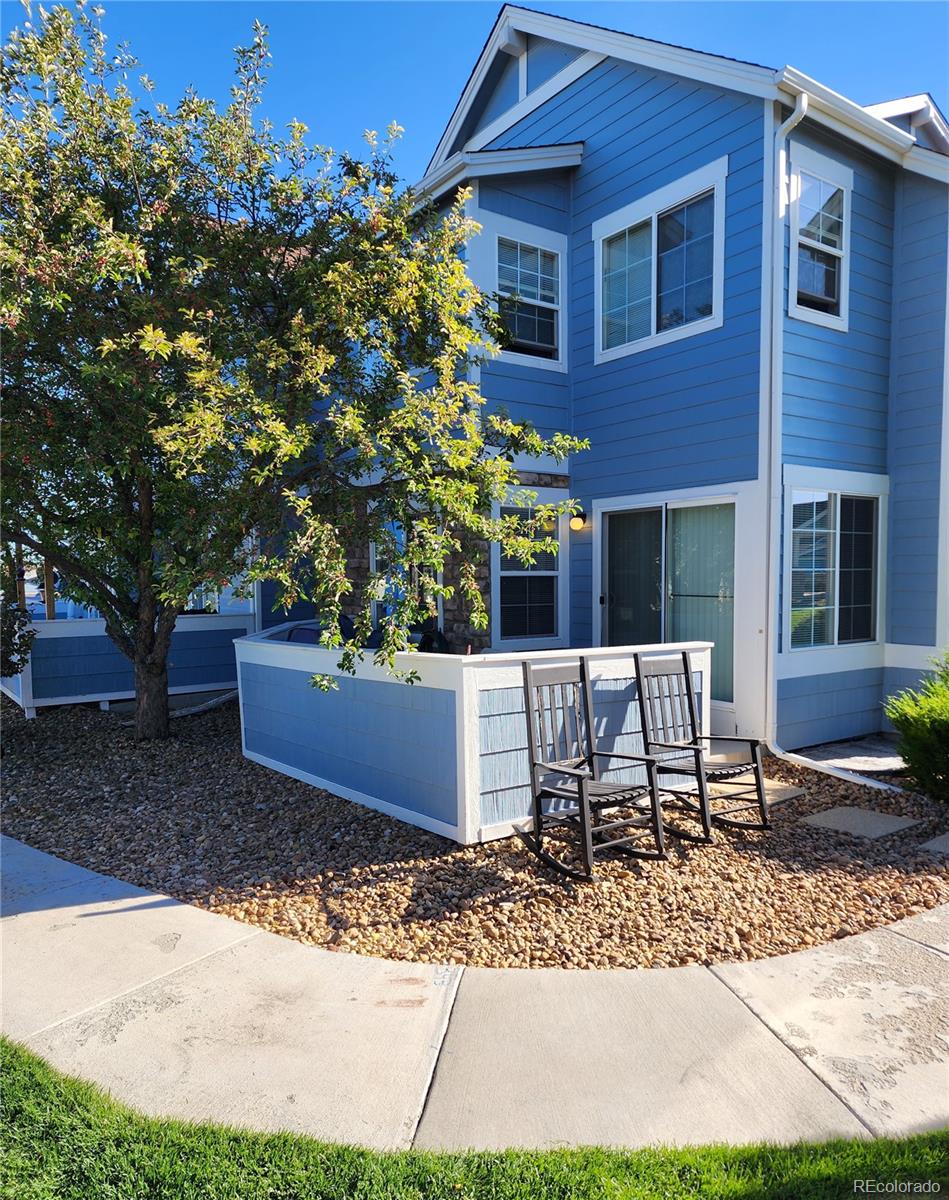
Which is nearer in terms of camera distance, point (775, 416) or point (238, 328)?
point (238, 328)

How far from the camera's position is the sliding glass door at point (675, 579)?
7.18 metres

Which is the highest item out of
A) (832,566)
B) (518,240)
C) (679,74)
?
(679,74)

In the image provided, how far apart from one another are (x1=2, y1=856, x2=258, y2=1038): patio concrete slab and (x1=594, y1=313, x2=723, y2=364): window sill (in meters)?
6.40

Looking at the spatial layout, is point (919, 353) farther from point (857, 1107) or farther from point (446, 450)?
point (857, 1107)

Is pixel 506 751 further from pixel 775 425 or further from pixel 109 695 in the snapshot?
pixel 109 695

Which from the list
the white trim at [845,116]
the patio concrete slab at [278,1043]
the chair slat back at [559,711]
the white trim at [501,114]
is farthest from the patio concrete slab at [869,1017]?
the white trim at [501,114]

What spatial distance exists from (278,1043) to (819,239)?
7.71 metres

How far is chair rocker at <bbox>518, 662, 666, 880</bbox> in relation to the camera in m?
4.23

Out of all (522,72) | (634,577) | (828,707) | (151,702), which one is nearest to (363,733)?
(151,702)

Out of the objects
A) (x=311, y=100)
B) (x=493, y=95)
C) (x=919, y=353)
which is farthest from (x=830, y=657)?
(x=493, y=95)

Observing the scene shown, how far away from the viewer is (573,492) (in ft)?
28.7

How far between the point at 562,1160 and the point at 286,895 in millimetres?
2343

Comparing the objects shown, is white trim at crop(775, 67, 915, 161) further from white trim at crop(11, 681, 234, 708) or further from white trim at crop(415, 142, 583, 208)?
white trim at crop(11, 681, 234, 708)

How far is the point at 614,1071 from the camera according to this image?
2555 millimetres
